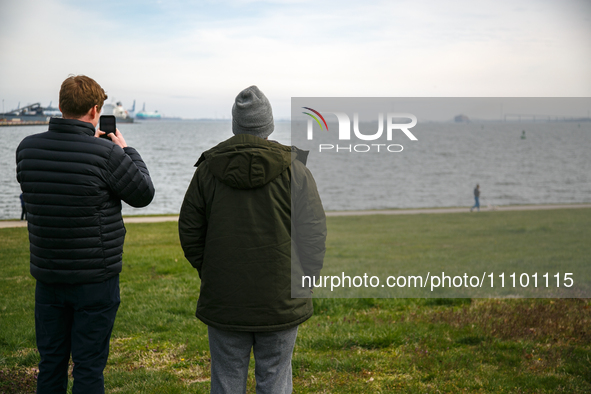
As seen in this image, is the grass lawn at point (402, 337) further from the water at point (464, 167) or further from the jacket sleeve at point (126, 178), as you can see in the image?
the jacket sleeve at point (126, 178)

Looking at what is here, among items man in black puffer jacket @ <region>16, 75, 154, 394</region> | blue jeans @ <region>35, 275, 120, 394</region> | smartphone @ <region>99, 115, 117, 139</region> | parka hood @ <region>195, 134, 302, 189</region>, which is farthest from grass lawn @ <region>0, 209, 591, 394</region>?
parka hood @ <region>195, 134, 302, 189</region>

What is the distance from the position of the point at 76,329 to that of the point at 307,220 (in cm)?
142

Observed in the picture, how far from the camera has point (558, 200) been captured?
580cm

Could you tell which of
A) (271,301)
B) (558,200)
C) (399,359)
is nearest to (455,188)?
(558,200)

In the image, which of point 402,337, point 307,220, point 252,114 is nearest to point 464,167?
point 402,337

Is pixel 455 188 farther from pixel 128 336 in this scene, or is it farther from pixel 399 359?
pixel 128 336

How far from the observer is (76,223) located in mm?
2611

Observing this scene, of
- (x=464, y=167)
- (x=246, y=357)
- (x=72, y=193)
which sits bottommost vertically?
(x=246, y=357)

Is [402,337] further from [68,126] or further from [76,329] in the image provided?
[68,126]
